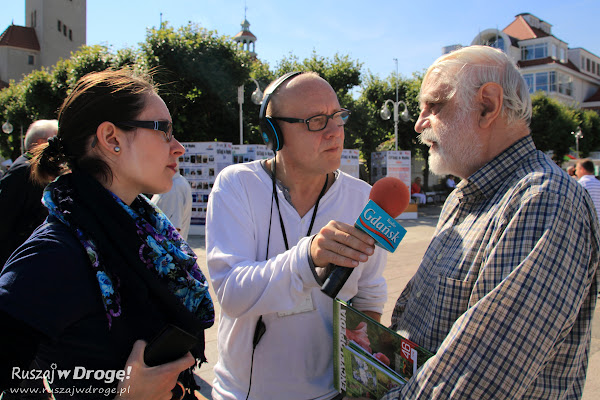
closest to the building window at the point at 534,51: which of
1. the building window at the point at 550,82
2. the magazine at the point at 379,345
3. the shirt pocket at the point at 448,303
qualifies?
the building window at the point at 550,82

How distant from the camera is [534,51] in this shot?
43906 millimetres

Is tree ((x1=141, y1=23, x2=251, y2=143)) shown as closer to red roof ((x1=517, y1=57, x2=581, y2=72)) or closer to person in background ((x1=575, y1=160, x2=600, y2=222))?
person in background ((x1=575, y1=160, x2=600, y2=222))

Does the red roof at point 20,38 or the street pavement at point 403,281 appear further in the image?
the red roof at point 20,38

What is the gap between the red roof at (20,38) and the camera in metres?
41.2

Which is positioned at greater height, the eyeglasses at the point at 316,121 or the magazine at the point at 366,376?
the eyeglasses at the point at 316,121

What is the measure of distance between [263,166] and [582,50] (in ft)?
195

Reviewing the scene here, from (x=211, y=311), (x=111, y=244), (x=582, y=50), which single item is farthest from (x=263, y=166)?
(x=582, y=50)

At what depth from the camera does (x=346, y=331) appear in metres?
1.53

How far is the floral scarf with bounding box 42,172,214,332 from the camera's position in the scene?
129 centimetres

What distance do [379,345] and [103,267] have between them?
0.93m

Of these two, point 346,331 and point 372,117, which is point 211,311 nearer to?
point 346,331

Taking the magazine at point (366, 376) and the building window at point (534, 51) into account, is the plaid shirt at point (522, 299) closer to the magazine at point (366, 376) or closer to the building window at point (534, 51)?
the magazine at point (366, 376)

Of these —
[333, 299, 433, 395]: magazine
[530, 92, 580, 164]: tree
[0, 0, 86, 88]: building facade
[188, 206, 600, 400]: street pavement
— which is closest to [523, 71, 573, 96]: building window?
[530, 92, 580, 164]: tree

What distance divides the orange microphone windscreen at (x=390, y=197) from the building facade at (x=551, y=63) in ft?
142
